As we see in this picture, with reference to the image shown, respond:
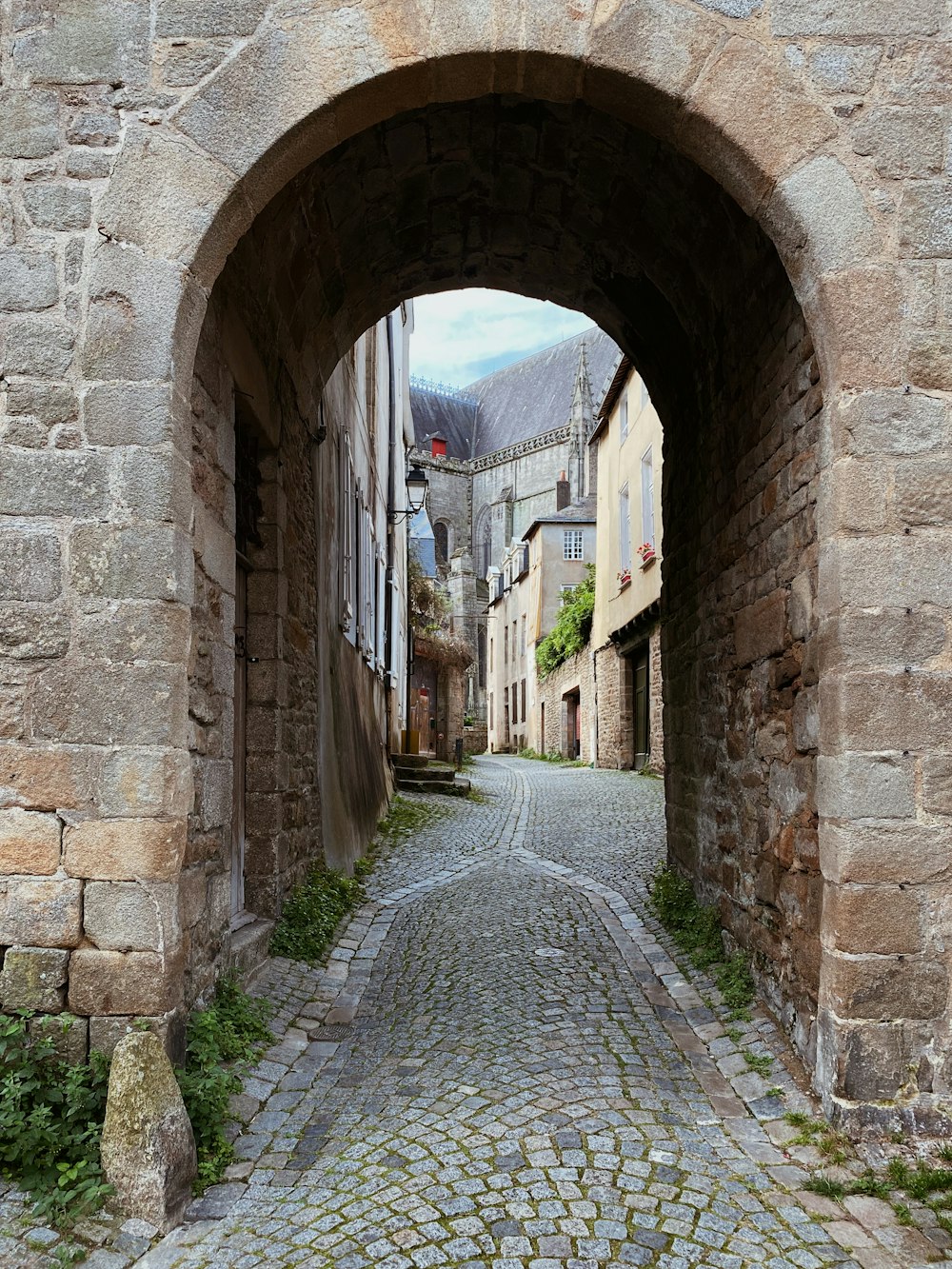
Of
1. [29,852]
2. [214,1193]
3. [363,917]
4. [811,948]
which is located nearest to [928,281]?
[811,948]

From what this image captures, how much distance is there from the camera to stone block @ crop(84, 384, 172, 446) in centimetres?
303

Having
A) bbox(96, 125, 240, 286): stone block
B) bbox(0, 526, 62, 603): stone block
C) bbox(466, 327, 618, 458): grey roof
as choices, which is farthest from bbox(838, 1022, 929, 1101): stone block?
bbox(466, 327, 618, 458): grey roof

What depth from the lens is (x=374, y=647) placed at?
11.0 metres

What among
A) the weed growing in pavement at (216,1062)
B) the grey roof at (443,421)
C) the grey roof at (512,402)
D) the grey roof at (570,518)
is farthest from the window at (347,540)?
the grey roof at (443,421)

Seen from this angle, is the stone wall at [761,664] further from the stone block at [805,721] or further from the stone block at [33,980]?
the stone block at [33,980]

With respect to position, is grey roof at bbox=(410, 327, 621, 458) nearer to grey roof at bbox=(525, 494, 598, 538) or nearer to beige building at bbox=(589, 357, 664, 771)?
grey roof at bbox=(525, 494, 598, 538)

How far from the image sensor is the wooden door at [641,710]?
16.1 metres

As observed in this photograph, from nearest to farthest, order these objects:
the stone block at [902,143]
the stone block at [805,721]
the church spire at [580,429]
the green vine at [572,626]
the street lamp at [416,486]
Answer: the stone block at [902,143]
the stone block at [805,721]
the street lamp at [416,486]
the green vine at [572,626]
the church spire at [580,429]

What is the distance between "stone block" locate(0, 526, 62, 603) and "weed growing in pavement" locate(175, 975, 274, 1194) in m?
1.53

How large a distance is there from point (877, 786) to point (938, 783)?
0.19m

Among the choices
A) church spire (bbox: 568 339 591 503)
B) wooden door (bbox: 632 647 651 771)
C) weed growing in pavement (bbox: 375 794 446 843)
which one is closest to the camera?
weed growing in pavement (bbox: 375 794 446 843)

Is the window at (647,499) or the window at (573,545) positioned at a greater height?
the window at (573,545)

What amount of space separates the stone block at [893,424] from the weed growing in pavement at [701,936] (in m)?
2.32

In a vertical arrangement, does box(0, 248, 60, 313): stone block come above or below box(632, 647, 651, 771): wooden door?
above
